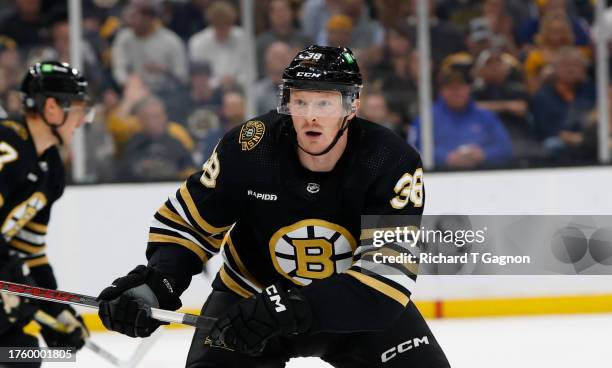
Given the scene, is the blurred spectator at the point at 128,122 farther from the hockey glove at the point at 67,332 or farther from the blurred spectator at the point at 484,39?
the hockey glove at the point at 67,332

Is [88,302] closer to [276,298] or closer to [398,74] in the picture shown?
[276,298]

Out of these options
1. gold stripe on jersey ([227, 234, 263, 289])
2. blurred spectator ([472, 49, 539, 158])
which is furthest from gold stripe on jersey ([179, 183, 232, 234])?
blurred spectator ([472, 49, 539, 158])

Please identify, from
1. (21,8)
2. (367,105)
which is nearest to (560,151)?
(367,105)

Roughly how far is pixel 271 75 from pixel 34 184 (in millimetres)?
2604

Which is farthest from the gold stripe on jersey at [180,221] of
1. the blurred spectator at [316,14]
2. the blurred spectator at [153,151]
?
the blurred spectator at [316,14]

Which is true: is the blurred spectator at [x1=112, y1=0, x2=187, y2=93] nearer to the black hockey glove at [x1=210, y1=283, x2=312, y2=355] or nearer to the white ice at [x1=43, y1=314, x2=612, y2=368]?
the white ice at [x1=43, y1=314, x2=612, y2=368]

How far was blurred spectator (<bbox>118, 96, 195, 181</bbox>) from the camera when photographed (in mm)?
5938

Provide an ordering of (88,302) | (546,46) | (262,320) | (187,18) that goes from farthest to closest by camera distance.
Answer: (546,46), (187,18), (88,302), (262,320)

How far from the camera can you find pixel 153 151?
Result: 5996 millimetres

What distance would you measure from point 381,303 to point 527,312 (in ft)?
10.6

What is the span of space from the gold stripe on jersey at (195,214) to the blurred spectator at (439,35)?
3.51 metres

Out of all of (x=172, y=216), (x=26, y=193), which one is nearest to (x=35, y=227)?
(x=26, y=193)

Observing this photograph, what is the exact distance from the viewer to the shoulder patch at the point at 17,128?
3605 millimetres

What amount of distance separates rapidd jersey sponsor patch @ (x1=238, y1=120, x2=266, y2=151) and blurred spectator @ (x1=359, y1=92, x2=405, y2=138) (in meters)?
3.23
